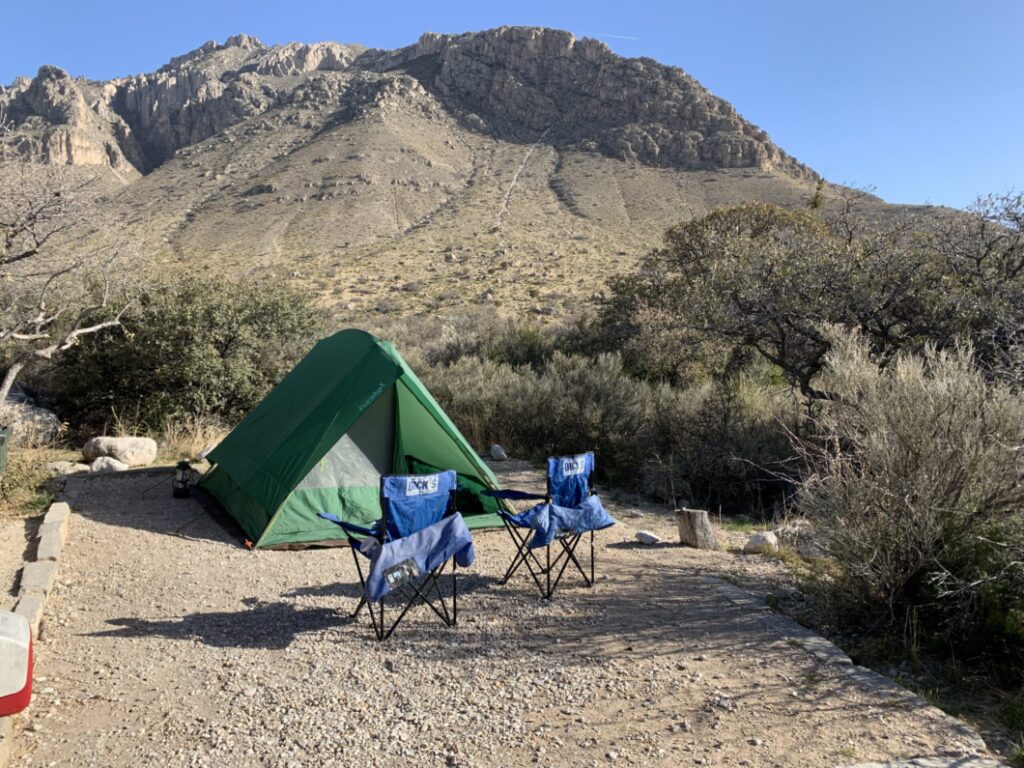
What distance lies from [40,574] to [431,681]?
345 cm

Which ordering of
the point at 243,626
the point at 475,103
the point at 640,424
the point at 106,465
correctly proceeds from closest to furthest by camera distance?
the point at 243,626, the point at 106,465, the point at 640,424, the point at 475,103

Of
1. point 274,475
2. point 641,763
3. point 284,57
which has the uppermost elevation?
point 284,57

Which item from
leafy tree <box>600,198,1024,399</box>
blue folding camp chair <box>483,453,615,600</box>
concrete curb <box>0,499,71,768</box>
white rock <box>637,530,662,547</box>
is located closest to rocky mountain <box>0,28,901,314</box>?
leafy tree <box>600,198,1024,399</box>

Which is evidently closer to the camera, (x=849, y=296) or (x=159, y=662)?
(x=159, y=662)

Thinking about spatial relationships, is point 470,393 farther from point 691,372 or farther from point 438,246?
point 438,246

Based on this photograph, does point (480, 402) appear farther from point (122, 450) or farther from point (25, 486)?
point (25, 486)

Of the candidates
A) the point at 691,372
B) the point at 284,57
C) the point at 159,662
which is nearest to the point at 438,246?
the point at 691,372

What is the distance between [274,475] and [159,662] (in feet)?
8.93

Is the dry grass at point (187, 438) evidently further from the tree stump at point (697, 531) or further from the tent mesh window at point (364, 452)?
the tree stump at point (697, 531)

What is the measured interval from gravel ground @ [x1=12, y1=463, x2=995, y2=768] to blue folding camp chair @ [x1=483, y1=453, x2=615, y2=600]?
0.55 feet

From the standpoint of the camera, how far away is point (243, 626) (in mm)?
4828

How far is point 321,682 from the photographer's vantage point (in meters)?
4.05

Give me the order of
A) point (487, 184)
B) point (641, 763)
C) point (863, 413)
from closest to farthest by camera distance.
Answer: point (641, 763) < point (863, 413) < point (487, 184)

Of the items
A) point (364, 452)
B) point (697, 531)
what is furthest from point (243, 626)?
point (697, 531)
